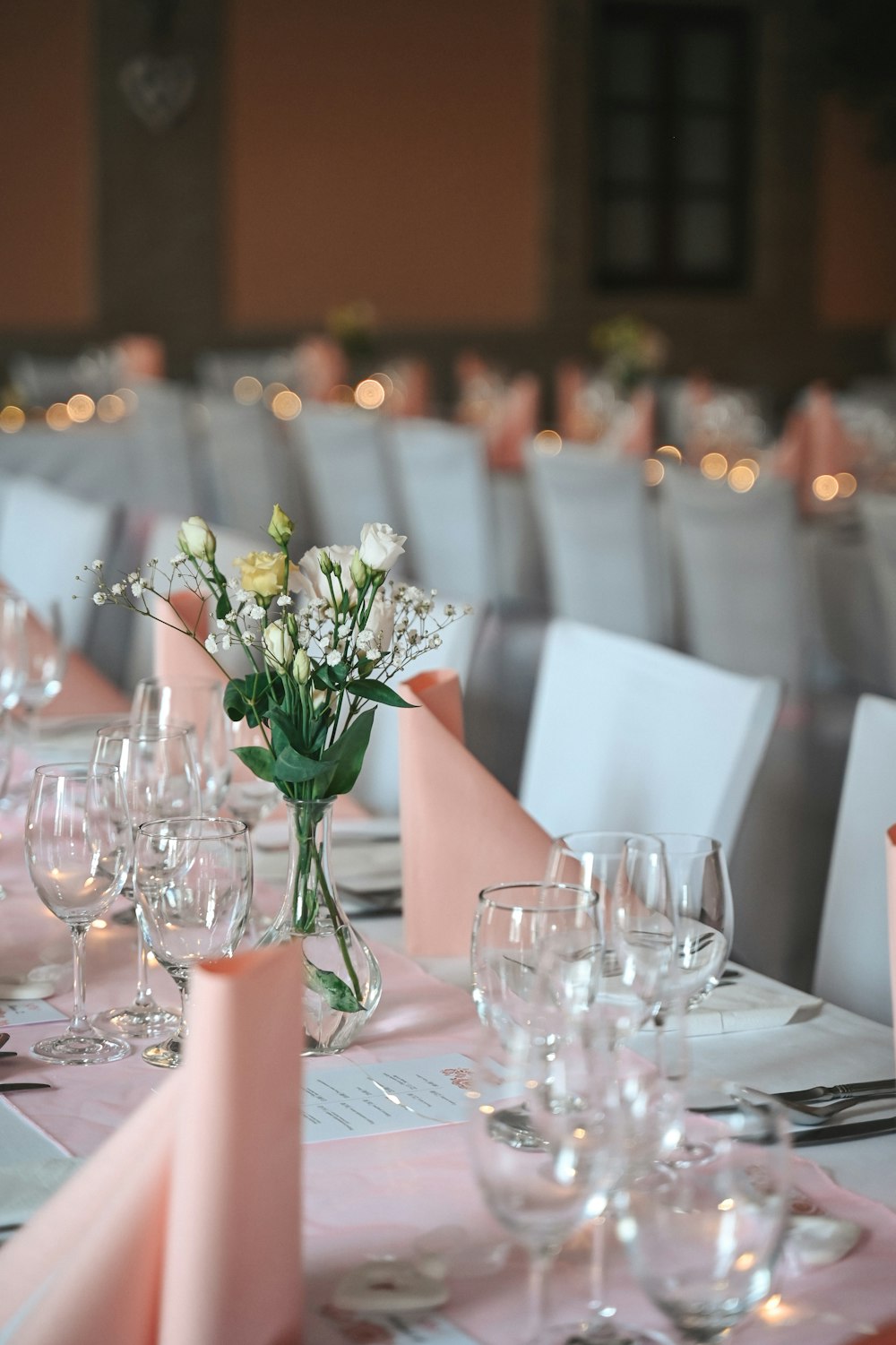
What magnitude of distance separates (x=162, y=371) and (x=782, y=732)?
8635mm

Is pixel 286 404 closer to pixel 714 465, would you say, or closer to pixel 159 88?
pixel 714 465

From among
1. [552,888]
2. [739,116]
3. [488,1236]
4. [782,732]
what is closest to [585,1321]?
[488,1236]

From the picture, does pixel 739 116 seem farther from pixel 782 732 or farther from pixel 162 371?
pixel 782 732

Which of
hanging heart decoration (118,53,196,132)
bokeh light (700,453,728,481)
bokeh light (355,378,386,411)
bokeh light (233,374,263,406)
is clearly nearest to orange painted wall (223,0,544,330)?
hanging heart decoration (118,53,196,132)

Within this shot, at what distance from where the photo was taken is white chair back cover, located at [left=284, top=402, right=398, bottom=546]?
5.77 metres

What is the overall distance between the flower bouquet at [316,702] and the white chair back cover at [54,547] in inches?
82.3

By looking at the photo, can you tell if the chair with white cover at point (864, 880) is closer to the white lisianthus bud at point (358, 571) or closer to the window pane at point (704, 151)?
the white lisianthus bud at point (358, 571)

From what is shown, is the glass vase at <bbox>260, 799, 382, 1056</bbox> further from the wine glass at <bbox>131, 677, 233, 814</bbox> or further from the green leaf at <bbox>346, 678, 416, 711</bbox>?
the wine glass at <bbox>131, 677, 233, 814</bbox>

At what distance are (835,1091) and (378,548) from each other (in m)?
0.53

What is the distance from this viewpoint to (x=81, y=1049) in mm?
1322

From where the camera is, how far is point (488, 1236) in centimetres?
102

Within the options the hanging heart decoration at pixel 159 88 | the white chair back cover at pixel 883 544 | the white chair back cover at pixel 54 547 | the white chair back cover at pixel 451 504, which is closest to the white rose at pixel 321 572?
the white chair back cover at pixel 54 547

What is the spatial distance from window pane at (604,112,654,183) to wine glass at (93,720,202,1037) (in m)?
11.4

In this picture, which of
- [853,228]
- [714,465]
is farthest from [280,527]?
[853,228]
